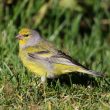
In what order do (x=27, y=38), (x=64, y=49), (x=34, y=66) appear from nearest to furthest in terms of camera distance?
(x=34, y=66), (x=27, y=38), (x=64, y=49)

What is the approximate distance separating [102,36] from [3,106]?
6.39 m

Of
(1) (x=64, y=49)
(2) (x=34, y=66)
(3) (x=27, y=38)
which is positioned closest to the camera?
(2) (x=34, y=66)

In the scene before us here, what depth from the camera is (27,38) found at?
7.91 metres

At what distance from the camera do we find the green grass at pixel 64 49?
20.7ft

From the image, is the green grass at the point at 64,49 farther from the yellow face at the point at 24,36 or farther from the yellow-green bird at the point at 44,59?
the yellow face at the point at 24,36

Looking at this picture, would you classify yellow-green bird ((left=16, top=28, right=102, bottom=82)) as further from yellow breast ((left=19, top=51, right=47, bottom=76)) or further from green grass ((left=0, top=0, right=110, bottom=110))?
green grass ((left=0, top=0, right=110, bottom=110))

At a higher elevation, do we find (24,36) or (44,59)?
(24,36)

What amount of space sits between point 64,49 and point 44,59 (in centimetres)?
131

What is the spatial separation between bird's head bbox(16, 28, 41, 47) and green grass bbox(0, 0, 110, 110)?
12.6 inches

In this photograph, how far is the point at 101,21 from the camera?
40.2 feet

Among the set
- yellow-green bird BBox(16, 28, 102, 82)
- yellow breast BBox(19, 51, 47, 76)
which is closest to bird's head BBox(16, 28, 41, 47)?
yellow-green bird BBox(16, 28, 102, 82)

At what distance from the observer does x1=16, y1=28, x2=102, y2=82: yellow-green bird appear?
7192mm

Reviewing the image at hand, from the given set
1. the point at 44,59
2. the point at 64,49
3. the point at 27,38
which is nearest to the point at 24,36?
the point at 27,38

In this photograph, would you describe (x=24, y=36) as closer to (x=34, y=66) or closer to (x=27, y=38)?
(x=27, y=38)
